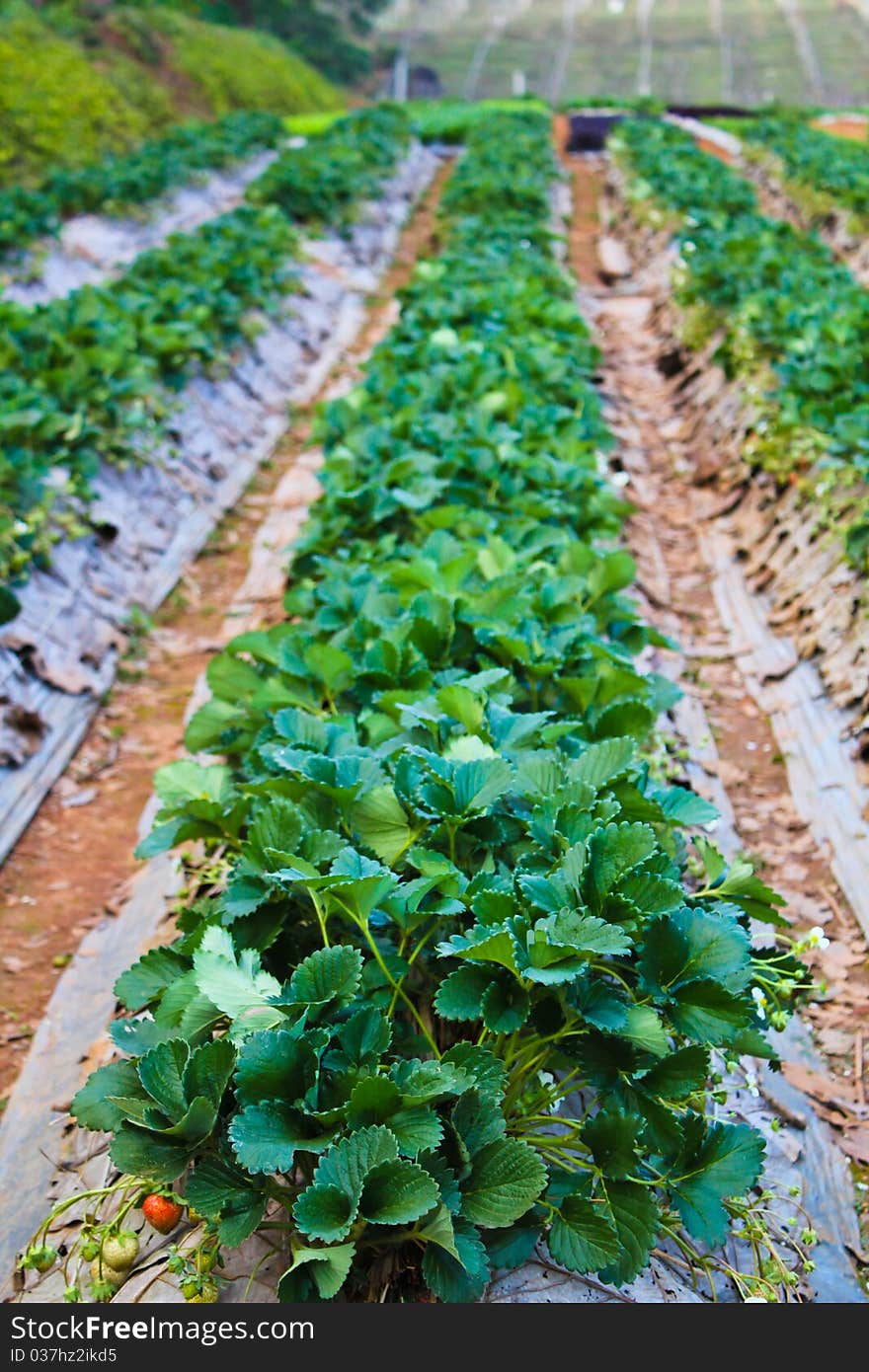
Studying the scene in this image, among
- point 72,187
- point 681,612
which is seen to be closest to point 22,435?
point 681,612

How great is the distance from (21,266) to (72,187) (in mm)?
3685

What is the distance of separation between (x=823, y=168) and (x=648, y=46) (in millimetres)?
36796

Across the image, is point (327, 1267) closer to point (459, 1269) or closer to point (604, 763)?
point (459, 1269)

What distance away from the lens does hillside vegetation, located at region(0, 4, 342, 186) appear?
698 inches

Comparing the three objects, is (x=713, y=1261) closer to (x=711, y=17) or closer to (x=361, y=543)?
(x=361, y=543)

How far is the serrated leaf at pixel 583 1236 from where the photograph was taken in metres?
1.74

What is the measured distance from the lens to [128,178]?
13.8 meters

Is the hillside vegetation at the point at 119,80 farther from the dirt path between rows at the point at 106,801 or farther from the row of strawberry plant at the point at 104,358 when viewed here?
the dirt path between rows at the point at 106,801

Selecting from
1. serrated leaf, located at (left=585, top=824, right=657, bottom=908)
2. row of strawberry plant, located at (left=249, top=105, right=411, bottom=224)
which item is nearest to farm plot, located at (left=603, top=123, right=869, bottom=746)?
serrated leaf, located at (left=585, top=824, right=657, bottom=908)

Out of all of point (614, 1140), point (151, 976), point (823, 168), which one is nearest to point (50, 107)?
point (823, 168)

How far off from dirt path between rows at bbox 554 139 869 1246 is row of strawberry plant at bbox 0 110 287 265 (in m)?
5.81

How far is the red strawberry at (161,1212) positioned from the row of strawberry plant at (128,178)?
9.93m

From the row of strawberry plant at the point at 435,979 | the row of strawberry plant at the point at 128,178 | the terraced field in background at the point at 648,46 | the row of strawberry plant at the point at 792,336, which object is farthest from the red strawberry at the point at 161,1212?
the terraced field in background at the point at 648,46

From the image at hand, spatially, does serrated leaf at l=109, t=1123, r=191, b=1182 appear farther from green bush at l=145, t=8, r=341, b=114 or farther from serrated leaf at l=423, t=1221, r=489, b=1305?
green bush at l=145, t=8, r=341, b=114
